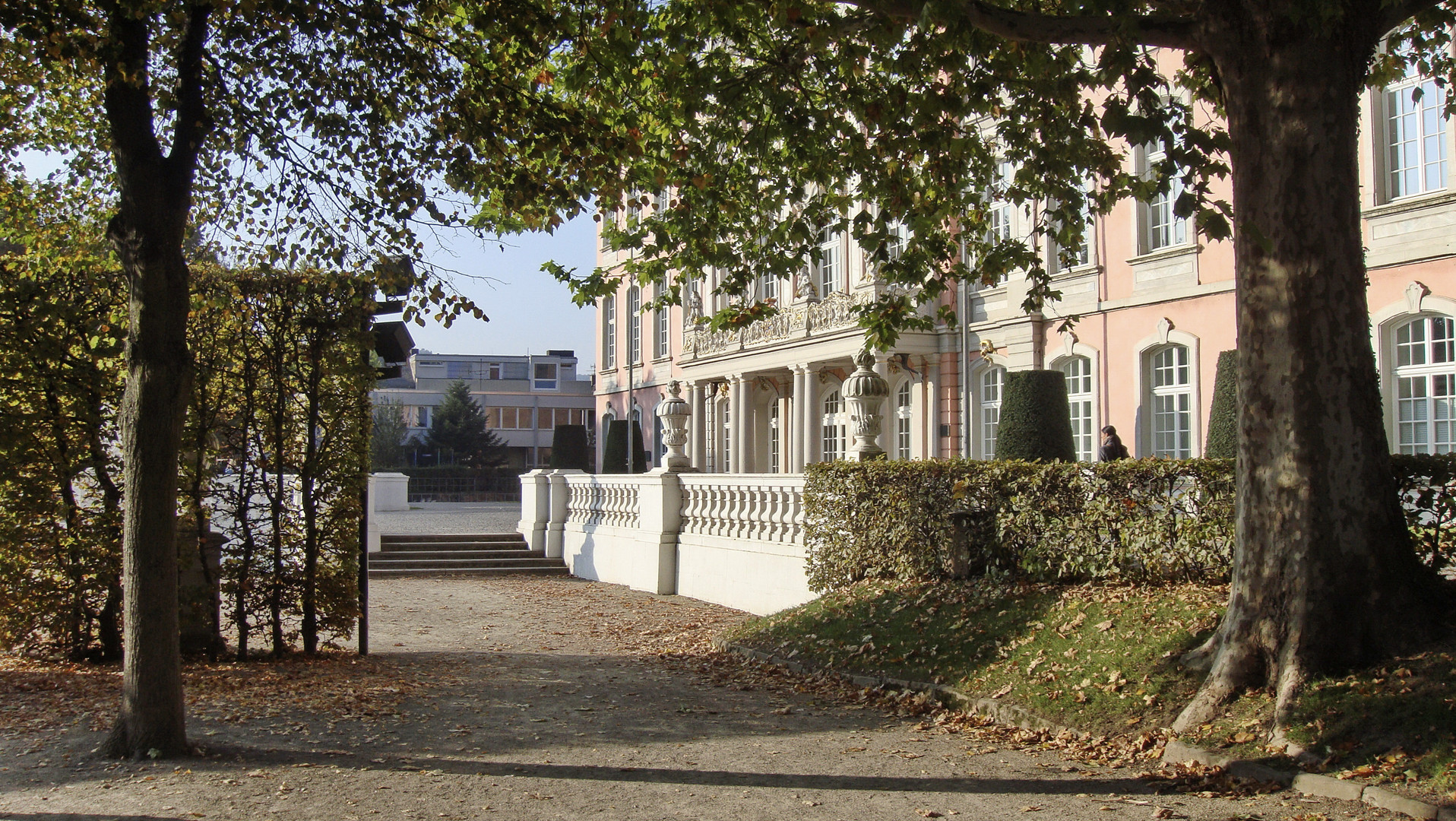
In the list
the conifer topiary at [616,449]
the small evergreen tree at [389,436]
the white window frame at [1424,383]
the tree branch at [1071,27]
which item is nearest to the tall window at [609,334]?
the conifer topiary at [616,449]

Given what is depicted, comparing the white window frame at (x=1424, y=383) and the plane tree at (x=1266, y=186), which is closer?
the plane tree at (x=1266, y=186)

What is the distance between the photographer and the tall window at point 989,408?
24.0 metres

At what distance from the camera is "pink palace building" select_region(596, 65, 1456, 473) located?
15.5m

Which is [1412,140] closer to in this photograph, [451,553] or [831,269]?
[831,269]

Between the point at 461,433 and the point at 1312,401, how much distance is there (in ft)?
201

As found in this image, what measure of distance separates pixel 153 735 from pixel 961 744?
15.1 ft

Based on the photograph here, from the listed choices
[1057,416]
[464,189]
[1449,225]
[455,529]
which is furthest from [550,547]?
[1449,225]

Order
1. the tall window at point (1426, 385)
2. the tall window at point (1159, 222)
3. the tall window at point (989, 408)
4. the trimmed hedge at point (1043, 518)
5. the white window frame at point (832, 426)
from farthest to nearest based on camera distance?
the white window frame at point (832, 426), the tall window at point (989, 408), the tall window at point (1159, 222), the tall window at point (1426, 385), the trimmed hedge at point (1043, 518)

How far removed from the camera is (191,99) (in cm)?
666

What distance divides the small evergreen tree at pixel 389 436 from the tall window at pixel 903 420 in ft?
133

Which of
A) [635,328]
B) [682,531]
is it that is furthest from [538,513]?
[635,328]

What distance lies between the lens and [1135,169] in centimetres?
1984

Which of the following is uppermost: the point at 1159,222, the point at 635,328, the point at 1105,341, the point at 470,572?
the point at 635,328

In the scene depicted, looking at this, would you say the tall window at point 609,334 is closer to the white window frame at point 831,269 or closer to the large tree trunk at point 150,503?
the white window frame at point 831,269
